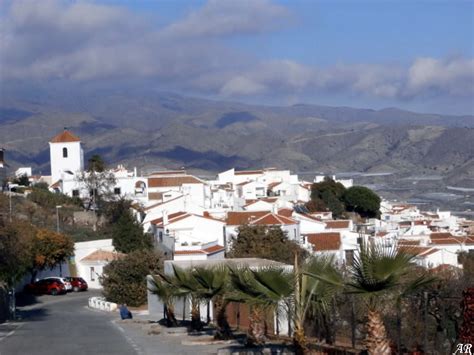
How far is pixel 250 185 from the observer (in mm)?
105188

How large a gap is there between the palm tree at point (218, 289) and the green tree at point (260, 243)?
28415mm

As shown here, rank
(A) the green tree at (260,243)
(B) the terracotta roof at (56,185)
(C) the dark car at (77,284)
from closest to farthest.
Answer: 1. (A) the green tree at (260,243)
2. (C) the dark car at (77,284)
3. (B) the terracotta roof at (56,185)

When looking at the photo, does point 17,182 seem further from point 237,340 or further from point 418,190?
point 418,190

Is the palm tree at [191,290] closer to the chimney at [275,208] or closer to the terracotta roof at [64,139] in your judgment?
the chimney at [275,208]

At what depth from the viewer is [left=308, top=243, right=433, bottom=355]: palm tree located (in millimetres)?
14758

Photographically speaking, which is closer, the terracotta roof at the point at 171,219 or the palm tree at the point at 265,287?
the palm tree at the point at 265,287

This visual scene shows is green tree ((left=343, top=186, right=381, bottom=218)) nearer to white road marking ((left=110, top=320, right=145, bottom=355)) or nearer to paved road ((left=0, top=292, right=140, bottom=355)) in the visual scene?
paved road ((left=0, top=292, right=140, bottom=355))

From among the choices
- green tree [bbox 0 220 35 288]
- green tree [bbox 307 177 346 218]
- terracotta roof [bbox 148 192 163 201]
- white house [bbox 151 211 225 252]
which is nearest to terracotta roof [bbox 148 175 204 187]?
terracotta roof [bbox 148 192 163 201]

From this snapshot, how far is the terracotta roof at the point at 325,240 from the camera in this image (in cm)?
6663

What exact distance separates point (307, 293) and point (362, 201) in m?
82.8

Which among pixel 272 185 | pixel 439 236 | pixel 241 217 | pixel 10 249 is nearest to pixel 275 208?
pixel 241 217

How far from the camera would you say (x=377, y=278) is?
14930 millimetres

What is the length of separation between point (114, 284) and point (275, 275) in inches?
1261

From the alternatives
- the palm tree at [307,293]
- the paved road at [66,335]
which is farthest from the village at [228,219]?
the palm tree at [307,293]
